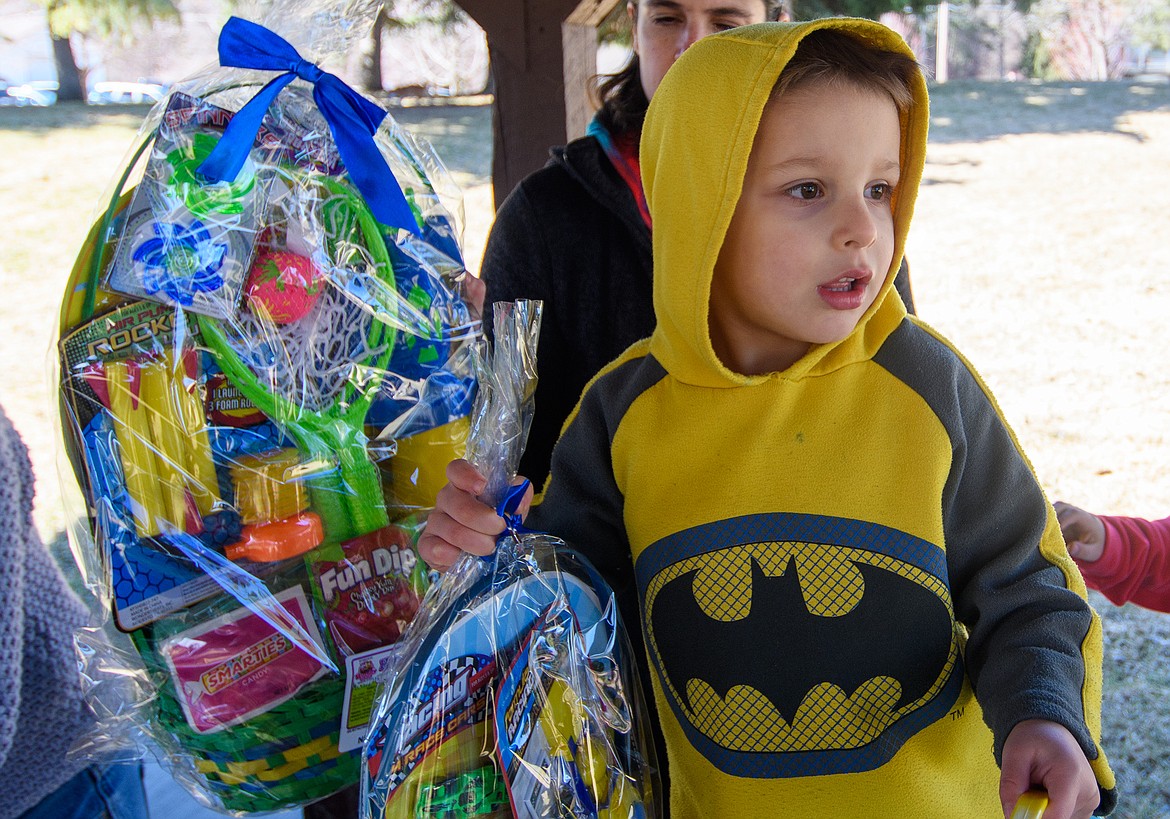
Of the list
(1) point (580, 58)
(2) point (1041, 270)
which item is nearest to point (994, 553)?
(1) point (580, 58)

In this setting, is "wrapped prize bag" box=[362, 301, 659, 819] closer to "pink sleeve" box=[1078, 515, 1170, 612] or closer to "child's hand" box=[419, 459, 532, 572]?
"child's hand" box=[419, 459, 532, 572]

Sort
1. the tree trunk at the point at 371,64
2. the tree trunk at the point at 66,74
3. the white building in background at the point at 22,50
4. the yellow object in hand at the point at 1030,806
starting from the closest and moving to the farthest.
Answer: the yellow object in hand at the point at 1030,806
the tree trunk at the point at 371,64
the tree trunk at the point at 66,74
the white building in background at the point at 22,50

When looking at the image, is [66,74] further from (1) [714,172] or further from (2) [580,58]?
(1) [714,172]

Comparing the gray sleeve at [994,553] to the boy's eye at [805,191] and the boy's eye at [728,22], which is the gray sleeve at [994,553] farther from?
the boy's eye at [728,22]

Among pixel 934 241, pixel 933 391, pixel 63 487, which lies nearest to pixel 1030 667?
pixel 933 391

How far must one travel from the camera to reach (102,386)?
4.10 ft

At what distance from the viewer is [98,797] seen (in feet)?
5.15

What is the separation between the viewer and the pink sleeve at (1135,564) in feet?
6.79

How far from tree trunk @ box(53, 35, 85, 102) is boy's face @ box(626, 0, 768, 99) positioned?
1542 centimetres

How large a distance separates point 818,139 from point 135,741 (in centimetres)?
128

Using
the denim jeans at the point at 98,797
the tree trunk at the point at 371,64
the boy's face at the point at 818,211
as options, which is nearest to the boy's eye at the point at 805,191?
the boy's face at the point at 818,211

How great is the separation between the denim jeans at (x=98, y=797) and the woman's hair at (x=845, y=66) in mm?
1488

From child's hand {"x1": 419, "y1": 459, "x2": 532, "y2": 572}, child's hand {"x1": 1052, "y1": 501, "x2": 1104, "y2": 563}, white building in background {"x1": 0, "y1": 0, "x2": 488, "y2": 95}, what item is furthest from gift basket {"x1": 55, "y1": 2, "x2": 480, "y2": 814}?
white building in background {"x1": 0, "y1": 0, "x2": 488, "y2": 95}

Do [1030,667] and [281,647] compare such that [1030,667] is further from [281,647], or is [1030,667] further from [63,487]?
[63,487]
